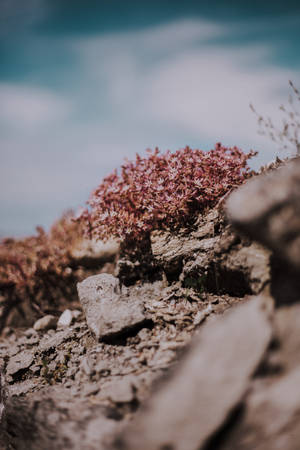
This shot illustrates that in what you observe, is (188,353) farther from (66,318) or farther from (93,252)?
(93,252)

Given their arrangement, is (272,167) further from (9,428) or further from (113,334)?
(9,428)

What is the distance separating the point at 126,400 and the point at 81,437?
51 centimetres

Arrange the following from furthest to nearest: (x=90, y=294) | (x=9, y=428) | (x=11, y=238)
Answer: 1. (x=11, y=238)
2. (x=90, y=294)
3. (x=9, y=428)

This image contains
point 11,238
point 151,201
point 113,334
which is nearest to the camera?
point 113,334

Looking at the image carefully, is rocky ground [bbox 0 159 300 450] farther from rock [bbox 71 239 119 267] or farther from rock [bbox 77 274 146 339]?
rock [bbox 71 239 119 267]

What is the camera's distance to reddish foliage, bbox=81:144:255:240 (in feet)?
16.2

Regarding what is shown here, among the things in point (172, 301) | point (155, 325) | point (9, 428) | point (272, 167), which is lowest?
point (9, 428)

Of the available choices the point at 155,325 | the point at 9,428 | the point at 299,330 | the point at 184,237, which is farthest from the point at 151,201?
the point at 9,428

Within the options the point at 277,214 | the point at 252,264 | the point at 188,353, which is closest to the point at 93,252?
the point at 252,264

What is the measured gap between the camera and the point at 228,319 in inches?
93.5

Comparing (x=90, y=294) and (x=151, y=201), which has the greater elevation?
(x=151, y=201)

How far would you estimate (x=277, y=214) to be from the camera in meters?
2.25

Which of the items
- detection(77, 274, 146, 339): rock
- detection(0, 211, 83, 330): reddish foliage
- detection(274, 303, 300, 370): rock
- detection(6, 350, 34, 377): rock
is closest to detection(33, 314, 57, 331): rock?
detection(0, 211, 83, 330): reddish foliage

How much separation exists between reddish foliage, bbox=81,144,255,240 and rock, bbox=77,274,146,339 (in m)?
0.98
